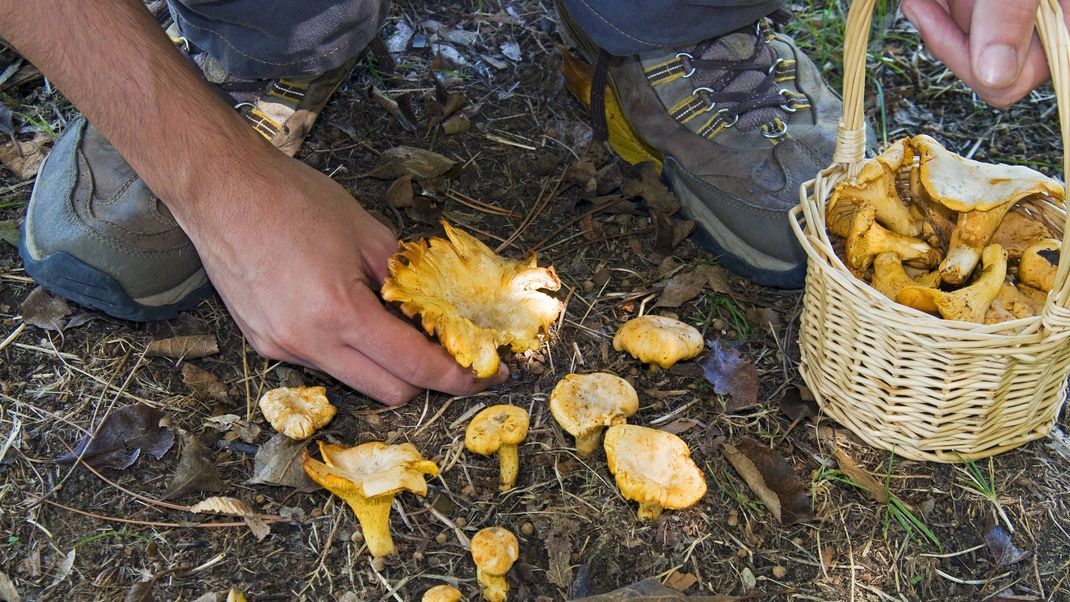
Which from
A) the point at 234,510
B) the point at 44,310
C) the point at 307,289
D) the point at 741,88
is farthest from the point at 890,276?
the point at 44,310

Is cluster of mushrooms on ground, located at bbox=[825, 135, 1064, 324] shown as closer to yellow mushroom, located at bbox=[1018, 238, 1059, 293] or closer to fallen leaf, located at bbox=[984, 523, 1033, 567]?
yellow mushroom, located at bbox=[1018, 238, 1059, 293]

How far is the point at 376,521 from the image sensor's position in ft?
7.28

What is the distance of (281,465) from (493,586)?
705 mm

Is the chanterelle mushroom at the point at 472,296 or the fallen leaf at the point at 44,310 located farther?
the fallen leaf at the point at 44,310

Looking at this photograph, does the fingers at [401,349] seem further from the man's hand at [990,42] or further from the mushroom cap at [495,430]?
the man's hand at [990,42]

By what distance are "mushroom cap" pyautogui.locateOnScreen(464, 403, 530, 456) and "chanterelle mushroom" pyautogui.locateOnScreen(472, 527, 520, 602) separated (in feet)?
0.71

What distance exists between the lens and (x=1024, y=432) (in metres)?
2.55

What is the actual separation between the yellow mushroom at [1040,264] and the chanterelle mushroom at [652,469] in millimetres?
1078

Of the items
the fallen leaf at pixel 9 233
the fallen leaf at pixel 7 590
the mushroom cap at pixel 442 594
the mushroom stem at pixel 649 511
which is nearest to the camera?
the mushroom cap at pixel 442 594

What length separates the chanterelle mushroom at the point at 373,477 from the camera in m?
2.08

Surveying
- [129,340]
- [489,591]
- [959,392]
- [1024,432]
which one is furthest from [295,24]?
[1024,432]

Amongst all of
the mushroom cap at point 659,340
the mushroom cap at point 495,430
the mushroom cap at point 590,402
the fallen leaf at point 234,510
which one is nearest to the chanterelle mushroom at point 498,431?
the mushroom cap at point 495,430

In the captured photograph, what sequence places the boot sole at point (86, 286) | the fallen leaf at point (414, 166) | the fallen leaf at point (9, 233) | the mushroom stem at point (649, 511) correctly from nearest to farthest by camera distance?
the mushroom stem at point (649, 511)
the boot sole at point (86, 286)
the fallen leaf at point (9, 233)
the fallen leaf at point (414, 166)

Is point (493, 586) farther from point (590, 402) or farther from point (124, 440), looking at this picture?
point (124, 440)
